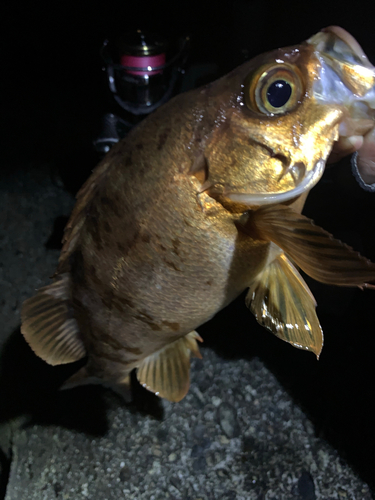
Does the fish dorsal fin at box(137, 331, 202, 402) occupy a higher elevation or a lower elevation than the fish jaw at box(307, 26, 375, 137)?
lower

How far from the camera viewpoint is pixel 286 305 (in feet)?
2.50

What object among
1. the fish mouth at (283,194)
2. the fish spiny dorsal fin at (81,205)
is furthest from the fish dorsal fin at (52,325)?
the fish mouth at (283,194)

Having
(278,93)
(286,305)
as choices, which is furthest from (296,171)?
(286,305)

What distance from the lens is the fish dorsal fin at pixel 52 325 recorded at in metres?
0.97

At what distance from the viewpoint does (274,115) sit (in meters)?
0.60

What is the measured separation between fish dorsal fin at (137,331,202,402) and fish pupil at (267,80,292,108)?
72cm

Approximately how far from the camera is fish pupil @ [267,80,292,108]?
1.88ft

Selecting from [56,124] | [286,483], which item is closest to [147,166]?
[286,483]

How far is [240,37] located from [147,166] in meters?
1.03

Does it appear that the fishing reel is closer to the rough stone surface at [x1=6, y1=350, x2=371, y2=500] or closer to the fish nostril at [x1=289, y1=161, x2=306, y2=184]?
the fish nostril at [x1=289, y1=161, x2=306, y2=184]

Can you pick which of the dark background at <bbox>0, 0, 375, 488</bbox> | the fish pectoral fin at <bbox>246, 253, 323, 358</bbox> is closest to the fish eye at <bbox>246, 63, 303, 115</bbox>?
the fish pectoral fin at <bbox>246, 253, 323, 358</bbox>

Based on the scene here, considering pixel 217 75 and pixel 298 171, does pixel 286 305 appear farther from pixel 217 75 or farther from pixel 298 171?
pixel 217 75

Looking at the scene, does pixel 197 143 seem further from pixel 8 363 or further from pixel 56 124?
pixel 56 124

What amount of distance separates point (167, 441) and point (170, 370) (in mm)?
412
